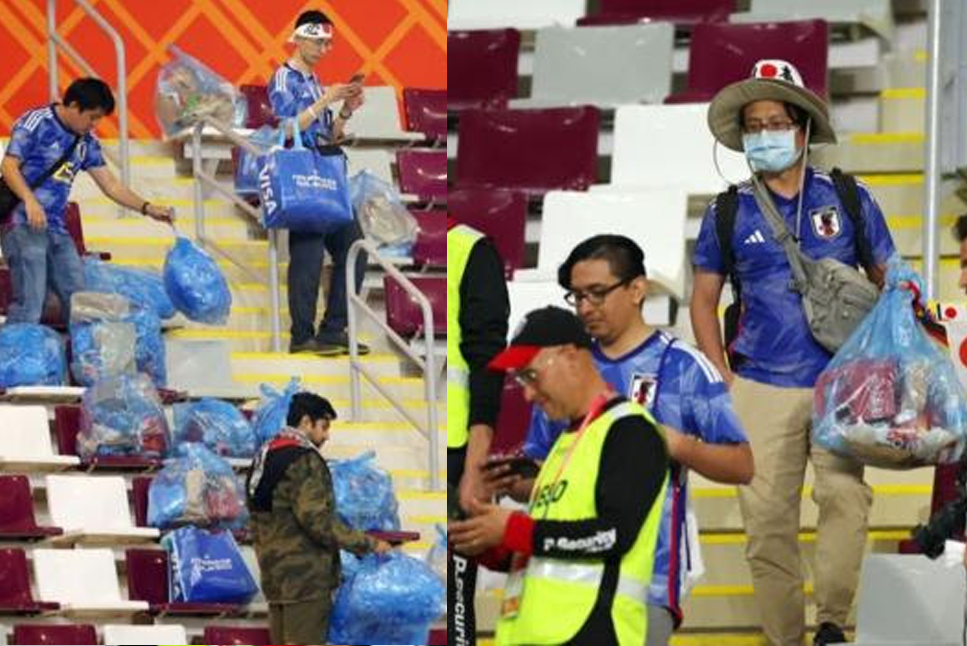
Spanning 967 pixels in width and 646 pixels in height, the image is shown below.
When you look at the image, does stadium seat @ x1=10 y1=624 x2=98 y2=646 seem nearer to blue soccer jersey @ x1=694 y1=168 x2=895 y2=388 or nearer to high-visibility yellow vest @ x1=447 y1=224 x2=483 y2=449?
blue soccer jersey @ x1=694 y1=168 x2=895 y2=388

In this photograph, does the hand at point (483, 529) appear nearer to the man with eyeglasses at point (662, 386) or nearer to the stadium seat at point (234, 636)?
the man with eyeglasses at point (662, 386)

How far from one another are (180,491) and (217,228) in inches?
104

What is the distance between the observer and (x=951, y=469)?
7.09m

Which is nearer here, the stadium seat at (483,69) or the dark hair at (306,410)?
the dark hair at (306,410)

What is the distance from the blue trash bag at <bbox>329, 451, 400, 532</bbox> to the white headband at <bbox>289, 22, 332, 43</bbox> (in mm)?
1858

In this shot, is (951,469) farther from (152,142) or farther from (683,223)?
(152,142)

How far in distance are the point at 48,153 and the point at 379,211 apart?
1.75 meters

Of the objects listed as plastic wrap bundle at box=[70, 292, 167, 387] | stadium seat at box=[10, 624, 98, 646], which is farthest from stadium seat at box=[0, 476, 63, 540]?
plastic wrap bundle at box=[70, 292, 167, 387]

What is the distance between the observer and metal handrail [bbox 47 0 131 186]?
461 inches

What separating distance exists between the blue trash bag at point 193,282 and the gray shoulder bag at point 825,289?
4060 millimetres

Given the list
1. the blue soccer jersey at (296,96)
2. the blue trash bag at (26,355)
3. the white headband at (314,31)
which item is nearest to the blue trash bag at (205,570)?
the blue trash bag at (26,355)

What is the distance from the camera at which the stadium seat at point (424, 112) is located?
12828 mm

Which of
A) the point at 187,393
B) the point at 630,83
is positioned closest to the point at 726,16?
the point at 630,83

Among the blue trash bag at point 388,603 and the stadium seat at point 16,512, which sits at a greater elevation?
the stadium seat at point 16,512
